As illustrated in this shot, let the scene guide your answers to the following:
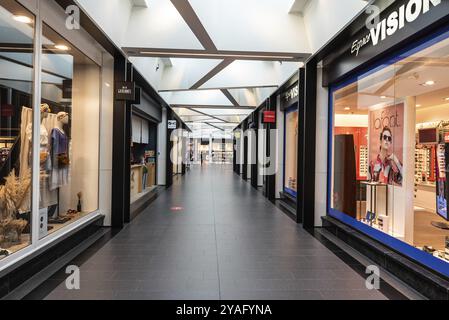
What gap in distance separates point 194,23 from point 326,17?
6.62ft

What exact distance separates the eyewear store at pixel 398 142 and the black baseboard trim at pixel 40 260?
Answer: 396 cm

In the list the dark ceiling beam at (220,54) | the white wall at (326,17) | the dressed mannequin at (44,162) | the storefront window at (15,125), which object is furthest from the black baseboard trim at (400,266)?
the dressed mannequin at (44,162)

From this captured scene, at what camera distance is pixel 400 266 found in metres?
3.31

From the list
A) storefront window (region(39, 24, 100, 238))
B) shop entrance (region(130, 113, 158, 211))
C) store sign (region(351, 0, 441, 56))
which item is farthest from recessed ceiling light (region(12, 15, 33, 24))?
shop entrance (region(130, 113, 158, 211))

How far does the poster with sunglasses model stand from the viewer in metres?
4.24

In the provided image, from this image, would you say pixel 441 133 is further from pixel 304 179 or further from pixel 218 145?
pixel 218 145

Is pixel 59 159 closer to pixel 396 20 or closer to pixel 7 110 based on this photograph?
pixel 7 110

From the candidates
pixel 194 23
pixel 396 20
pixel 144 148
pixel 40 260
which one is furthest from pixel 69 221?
pixel 144 148

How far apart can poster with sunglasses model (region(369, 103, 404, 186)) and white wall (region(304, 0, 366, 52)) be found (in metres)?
1.38

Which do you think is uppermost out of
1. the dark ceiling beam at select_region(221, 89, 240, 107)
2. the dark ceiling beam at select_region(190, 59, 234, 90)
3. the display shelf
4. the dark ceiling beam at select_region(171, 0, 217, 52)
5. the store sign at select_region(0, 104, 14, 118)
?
the dark ceiling beam at select_region(221, 89, 240, 107)

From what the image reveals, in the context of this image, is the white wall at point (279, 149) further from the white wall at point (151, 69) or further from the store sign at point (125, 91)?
the store sign at point (125, 91)

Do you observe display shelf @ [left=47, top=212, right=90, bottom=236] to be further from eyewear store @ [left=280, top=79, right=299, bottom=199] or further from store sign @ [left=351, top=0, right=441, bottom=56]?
eyewear store @ [left=280, top=79, right=299, bottom=199]

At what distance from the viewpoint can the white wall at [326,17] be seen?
4.07m
